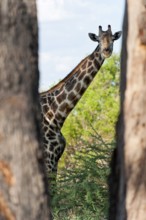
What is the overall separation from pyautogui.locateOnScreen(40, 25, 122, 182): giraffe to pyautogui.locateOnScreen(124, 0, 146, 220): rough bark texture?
9.98 meters

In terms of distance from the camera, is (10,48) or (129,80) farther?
(129,80)

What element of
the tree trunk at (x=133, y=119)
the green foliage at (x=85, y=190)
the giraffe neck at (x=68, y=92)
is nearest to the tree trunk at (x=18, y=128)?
the tree trunk at (x=133, y=119)

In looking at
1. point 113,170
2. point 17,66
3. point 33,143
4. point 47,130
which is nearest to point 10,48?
point 17,66

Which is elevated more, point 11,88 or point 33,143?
point 11,88

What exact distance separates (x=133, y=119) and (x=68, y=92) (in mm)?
10907

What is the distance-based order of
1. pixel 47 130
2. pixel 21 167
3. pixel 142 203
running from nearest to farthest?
pixel 21 167, pixel 142 203, pixel 47 130

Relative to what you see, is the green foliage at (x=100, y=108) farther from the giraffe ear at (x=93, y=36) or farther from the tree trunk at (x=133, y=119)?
the tree trunk at (x=133, y=119)

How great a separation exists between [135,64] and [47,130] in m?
10.4

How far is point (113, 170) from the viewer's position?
15.0ft

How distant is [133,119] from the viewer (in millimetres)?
4363

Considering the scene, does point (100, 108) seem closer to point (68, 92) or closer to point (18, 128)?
point (68, 92)

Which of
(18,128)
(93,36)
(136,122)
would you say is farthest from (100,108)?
(18,128)

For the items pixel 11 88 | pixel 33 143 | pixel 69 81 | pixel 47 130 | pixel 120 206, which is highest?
pixel 69 81

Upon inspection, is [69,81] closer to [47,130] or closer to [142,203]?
[47,130]
